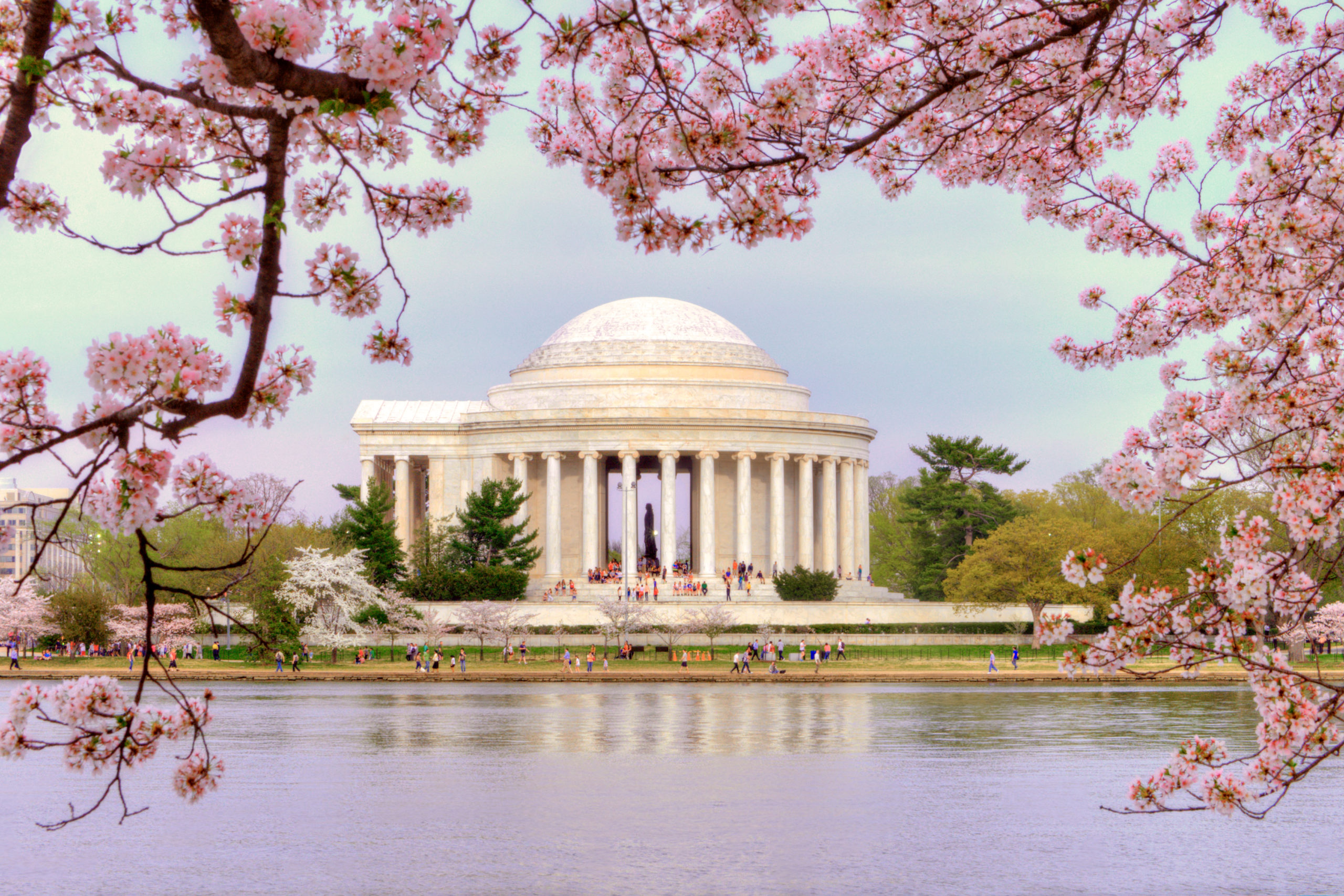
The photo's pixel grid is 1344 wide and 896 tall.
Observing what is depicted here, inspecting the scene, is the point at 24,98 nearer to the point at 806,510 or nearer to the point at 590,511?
the point at 590,511

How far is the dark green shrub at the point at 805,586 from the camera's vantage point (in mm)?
83438

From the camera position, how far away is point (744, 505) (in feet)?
300

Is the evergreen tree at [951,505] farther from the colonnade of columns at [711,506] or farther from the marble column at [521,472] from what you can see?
the marble column at [521,472]

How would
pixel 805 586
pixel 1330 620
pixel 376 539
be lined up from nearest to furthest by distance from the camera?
1. pixel 1330 620
2. pixel 376 539
3. pixel 805 586

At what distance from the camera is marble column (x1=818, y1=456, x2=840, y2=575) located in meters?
93.9

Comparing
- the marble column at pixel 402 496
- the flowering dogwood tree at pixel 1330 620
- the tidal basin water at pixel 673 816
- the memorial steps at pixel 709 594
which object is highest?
the marble column at pixel 402 496

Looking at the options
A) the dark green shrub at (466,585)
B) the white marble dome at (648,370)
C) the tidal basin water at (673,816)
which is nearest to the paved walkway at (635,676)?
the dark green shrub at (466,585)

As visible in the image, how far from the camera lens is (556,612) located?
7869 cm

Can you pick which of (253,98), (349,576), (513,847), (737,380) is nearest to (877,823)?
(513,847)

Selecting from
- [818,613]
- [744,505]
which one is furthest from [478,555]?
[818,613]

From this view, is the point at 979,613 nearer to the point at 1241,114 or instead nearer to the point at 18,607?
the point at 18,607

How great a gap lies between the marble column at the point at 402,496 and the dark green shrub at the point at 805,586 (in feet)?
82.8

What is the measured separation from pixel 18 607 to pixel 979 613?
49575 mm

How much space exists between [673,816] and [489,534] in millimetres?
60224
